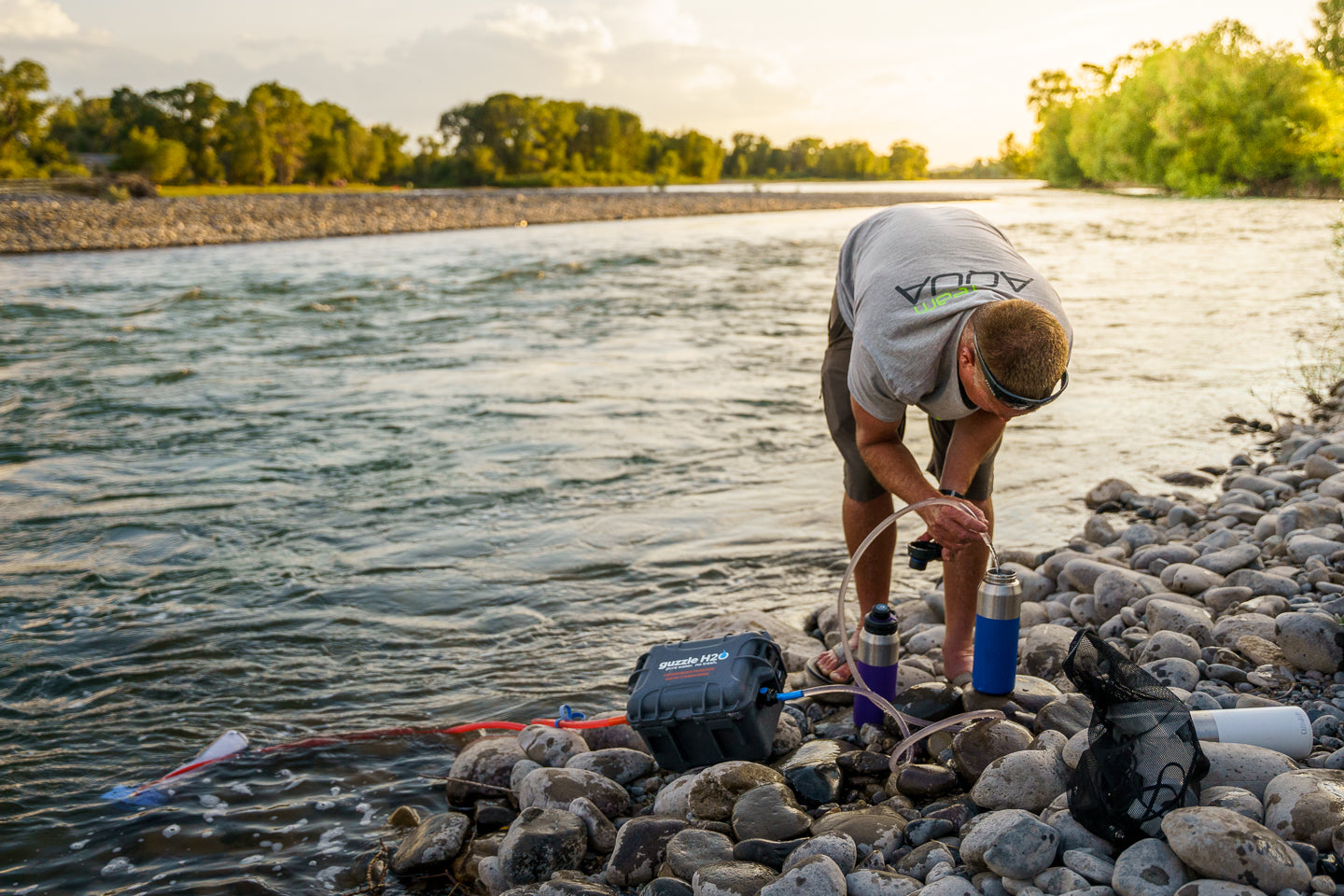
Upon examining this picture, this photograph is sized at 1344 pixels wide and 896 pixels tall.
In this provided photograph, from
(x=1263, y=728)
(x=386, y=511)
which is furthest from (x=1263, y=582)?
(x=386, y=511)

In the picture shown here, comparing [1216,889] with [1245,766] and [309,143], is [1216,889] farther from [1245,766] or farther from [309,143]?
[309,143]

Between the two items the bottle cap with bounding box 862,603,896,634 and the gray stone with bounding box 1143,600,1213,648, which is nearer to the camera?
the bottle cap with bounding box 862,603,896,634

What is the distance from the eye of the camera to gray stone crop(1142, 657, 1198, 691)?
10.4 ft

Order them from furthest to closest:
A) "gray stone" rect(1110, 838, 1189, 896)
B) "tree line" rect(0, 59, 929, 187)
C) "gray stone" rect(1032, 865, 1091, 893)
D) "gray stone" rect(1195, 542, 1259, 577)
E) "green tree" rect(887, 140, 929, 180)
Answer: "green tree" rect(887, 140, 929, 180)
"tree line" rect(0, 59, 929, 187)
"gray stone" rect(1195, 542, 1259, 577)
"gray stone" rect(1032, 865, 1091, 893)
"gray stone" rect(1110, 838, 1189, 896)

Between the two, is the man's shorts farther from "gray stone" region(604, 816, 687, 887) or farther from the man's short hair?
"gray stone" region(604, 816, 687, 887)

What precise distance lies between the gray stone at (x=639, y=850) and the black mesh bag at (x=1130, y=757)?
3.88ft

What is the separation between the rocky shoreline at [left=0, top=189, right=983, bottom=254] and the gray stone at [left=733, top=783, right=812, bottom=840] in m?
31.8

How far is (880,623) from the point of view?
10.5 feet

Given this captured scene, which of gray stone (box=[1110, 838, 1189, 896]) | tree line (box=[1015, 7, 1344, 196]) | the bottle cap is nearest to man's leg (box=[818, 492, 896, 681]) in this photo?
the bottle cap

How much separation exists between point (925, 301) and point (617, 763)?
1973mm

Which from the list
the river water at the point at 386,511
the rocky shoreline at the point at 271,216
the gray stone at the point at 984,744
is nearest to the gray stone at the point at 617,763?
the river water at the point at 386,511

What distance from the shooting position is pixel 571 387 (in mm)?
10195

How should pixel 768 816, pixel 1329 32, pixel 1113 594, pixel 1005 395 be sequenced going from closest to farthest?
pixel 1005 395 < pixel 768 816 < pixel 1113 594 < pixel 1329 32

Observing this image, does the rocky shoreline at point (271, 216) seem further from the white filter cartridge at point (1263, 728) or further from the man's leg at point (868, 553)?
the white filter cartridge at point (1263, 728)
